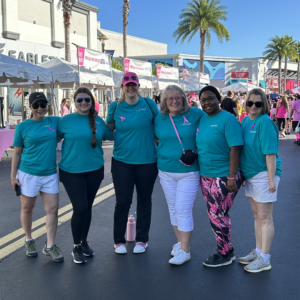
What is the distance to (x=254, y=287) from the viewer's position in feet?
10.6

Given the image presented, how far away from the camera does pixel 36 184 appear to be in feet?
12.4

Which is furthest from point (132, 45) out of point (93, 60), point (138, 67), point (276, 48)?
point (93, 60)

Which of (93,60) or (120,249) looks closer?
(120,249)

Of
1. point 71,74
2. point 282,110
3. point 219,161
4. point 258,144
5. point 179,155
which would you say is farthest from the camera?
point 282,110

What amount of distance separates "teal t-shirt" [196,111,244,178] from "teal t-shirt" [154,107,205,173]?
0.32ft

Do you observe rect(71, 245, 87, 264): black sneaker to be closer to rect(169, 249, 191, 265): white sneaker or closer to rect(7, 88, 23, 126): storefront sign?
rect(169, 249, 191, 265): white sneaker

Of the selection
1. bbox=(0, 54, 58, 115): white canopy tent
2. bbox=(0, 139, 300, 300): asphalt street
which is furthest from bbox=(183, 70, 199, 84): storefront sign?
bbox=(0, 139, 300, 300): asphalt street

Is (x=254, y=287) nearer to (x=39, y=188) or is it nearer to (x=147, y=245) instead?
(x=147, y=245)

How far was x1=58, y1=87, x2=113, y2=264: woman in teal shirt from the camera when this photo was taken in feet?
12.2

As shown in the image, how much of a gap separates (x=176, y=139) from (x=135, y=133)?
46 cm

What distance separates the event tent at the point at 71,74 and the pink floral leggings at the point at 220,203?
1038cm

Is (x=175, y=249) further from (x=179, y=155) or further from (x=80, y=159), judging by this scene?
(x=80, y=159)

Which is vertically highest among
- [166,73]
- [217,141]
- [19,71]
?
[166,73]

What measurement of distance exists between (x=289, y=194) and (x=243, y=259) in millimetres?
3515
